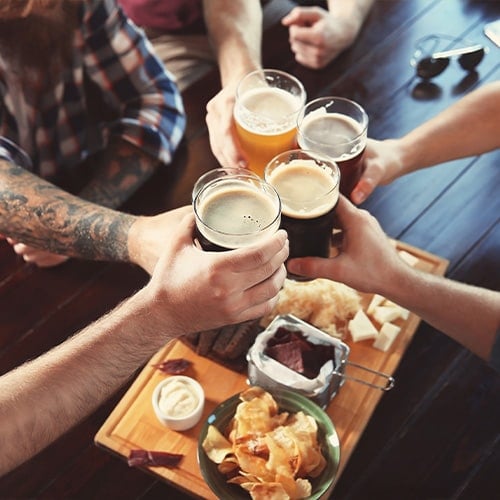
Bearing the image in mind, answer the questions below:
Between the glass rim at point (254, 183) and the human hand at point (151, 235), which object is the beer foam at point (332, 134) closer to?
the glass rim at point (254, 183)

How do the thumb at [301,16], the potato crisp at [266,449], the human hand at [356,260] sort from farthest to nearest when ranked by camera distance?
the thumb at [301,16]
the human hand at [356,260]
the potato crisp at [266,449]

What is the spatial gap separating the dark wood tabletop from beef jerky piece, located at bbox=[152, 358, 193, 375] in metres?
0.14

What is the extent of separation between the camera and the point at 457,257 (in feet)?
6.40

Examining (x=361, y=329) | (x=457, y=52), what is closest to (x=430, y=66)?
(x=457, y=52)

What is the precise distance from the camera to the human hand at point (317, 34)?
2375 mm

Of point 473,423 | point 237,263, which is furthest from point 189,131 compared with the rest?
point 473,423

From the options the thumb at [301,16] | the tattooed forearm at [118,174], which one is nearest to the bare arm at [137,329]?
the tattooed forearm at [118,174]

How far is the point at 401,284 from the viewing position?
5.15 ft

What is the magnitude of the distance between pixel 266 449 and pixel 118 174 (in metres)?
1.06

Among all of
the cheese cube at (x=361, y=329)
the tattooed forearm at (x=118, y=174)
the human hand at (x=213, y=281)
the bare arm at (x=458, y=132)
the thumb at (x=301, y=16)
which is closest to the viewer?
the human hand at (x=213, y=281)

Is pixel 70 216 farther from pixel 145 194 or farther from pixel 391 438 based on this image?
pixel 391 438

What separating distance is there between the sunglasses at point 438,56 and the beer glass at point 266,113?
2.71 ft

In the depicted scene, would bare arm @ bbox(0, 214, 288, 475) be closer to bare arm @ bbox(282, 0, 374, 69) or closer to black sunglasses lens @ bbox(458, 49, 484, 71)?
bare arm @ bbox(282, 0, 374, 69)

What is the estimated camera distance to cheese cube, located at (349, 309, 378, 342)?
68.2 inches
